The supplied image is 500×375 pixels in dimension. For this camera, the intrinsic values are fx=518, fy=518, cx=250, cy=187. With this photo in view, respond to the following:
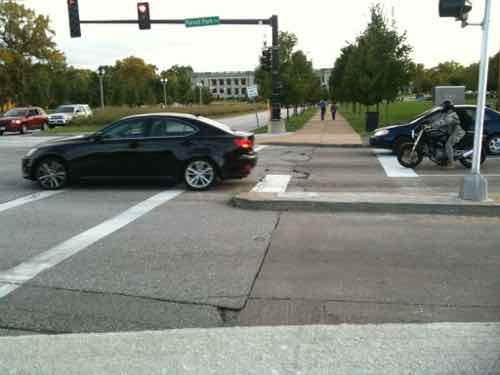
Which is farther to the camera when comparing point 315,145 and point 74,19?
point 74,19

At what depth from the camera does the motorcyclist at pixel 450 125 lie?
39.6ft

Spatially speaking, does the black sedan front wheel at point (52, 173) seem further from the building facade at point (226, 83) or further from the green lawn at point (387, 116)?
the building facade at point (226, 83)

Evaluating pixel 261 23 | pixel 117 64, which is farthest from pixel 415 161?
pixel 117 64

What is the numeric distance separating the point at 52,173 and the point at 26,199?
105cm

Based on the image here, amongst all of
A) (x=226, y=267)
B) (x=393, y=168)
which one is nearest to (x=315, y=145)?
(x=393, y=168)

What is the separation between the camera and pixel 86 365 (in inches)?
131

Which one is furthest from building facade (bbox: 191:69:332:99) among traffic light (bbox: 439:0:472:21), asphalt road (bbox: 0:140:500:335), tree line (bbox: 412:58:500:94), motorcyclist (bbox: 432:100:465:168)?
asphalt road (bbox: 0:140:500:335)

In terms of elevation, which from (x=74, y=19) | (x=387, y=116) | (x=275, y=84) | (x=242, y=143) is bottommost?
(x=387, y=116)

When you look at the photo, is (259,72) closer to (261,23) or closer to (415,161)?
(261,23)

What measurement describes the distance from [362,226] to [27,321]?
4459mm

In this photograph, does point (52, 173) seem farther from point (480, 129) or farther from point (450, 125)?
point (450, 125)

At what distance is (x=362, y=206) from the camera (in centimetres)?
801

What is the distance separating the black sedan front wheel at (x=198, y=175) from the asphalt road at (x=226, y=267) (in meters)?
1.00

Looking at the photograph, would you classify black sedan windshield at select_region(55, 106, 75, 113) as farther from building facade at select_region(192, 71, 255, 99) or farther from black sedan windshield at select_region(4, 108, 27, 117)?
building facade at select_region(192, 71, 255, 99)
